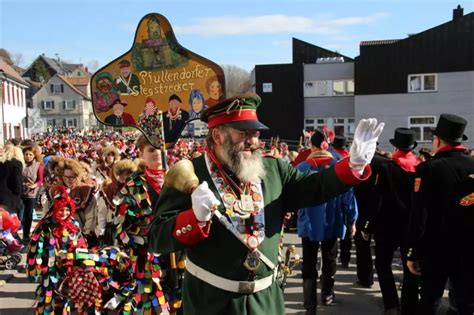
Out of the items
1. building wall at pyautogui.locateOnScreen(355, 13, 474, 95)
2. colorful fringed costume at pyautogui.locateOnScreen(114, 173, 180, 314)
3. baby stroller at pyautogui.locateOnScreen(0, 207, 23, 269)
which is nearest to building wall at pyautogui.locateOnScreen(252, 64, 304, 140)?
building wall at pyautogui.locateOnScreen(355, 13, 474, 95)

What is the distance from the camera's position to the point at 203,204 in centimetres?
260

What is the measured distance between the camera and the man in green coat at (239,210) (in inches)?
114

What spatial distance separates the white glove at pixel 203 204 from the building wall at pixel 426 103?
26.7 meters

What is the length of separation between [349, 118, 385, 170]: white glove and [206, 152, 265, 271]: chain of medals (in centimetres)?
60

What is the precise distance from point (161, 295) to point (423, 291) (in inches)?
93.1

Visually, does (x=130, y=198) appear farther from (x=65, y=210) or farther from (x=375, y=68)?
(x=375, y=68)

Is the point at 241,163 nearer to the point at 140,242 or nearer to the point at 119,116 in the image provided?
the point at 140,242

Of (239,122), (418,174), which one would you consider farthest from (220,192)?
(418,174)

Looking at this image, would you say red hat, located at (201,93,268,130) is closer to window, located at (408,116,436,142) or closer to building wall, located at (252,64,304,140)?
window, located at (408,116,436,142)

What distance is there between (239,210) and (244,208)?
0.11ft

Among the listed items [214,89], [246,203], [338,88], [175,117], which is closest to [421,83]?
[338,88]

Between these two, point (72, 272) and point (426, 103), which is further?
point (426, 103)

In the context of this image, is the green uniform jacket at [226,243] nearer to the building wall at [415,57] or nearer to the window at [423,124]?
the window at [423,124]

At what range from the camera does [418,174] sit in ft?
14.5
